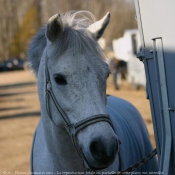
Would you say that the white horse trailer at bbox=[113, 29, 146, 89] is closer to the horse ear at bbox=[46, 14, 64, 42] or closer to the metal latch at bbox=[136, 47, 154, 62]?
the metal latch at bbox=[136, 47, 154, 62]

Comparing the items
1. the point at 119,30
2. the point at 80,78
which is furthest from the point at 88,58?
the point at 119,30

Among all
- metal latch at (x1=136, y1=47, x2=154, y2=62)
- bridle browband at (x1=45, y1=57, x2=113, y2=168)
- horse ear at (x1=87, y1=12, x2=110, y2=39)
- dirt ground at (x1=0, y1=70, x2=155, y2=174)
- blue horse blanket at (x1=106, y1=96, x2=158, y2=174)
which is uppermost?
horse ear at (x1=87, y1=12, x2=110, y2=39)

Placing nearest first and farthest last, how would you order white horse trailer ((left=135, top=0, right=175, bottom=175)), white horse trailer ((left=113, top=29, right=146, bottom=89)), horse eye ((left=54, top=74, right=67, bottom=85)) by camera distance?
horse eye ((left=54, top=74, right=67, bottom=85)) → white horse trailer ((left=135, top=0, right=175, bottom=175)) → white horse trailer ((left=113, top=29, right=146, bottom=89))

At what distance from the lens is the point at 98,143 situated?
278 cm

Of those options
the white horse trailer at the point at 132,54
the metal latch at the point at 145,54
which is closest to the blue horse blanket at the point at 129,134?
the metal latch at the point at 145,54

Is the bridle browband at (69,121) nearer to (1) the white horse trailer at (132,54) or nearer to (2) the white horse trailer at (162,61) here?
(2) the white horse trailer at (162,61)

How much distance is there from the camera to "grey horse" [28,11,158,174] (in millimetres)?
2867

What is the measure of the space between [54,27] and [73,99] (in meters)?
0.56

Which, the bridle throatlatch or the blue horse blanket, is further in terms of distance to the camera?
the blue horse blanket

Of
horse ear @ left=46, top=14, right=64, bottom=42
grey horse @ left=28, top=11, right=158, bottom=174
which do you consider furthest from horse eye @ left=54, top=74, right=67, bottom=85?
horse ear @ left=46, top=14, right=64, bottom=42

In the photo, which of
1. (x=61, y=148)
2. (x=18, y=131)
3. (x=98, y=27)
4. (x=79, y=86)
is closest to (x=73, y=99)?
(x=79, y=86)

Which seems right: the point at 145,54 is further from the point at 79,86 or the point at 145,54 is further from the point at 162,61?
the point at 79,86

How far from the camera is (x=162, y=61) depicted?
10.6 feet

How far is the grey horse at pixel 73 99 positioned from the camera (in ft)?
9.41
